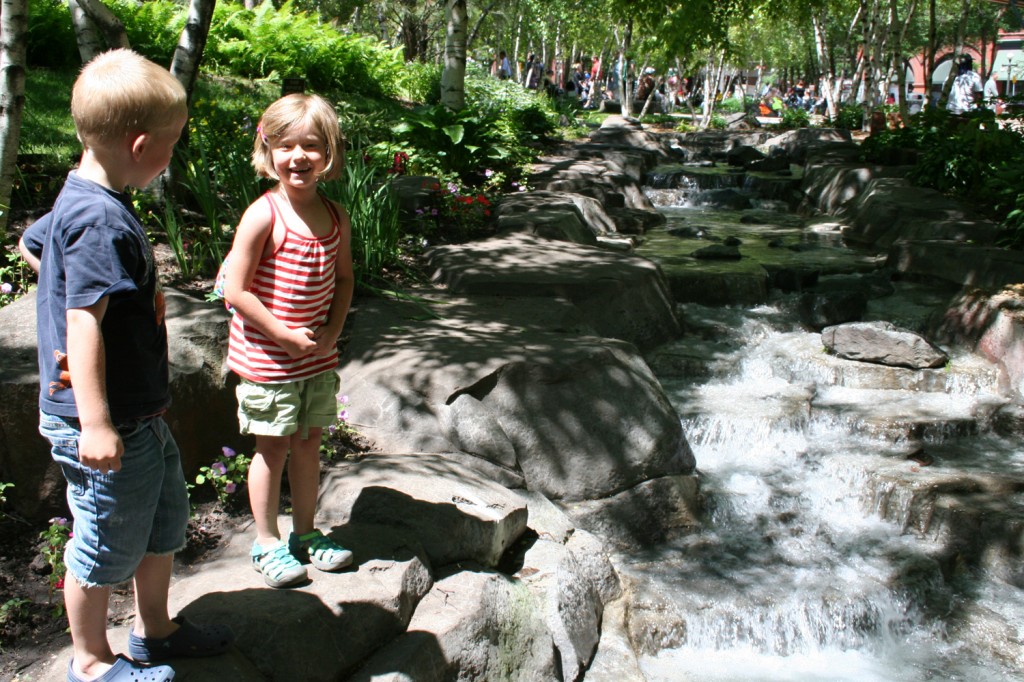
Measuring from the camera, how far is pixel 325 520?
369cm

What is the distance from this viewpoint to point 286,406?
3010 millimetres

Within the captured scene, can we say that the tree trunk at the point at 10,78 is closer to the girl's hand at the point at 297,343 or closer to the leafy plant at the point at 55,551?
the leafy plant at the point at 55,551

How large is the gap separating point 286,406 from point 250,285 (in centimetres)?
40

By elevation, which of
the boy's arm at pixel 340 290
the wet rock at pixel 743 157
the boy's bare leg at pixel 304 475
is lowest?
the boy's bare leg at pixel 304 475

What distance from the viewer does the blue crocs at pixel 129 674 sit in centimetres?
246

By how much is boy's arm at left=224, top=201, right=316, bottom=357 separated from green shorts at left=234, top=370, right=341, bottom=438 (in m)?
0.15

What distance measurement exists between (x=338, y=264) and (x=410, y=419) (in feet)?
5.43

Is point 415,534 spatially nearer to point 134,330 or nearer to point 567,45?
point 134,330

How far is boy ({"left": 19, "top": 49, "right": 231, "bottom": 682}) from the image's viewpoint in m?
2.21

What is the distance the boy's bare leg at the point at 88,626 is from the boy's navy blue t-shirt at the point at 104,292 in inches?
17.9

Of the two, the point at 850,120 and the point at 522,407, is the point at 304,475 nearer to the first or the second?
the point at 522,407

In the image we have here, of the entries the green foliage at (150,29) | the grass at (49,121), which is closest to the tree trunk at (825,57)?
the green foliage at (150,29)

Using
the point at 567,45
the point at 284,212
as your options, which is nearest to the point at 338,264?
the point at 284,212

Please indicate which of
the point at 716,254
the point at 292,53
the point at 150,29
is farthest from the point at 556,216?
the point at 292,53
